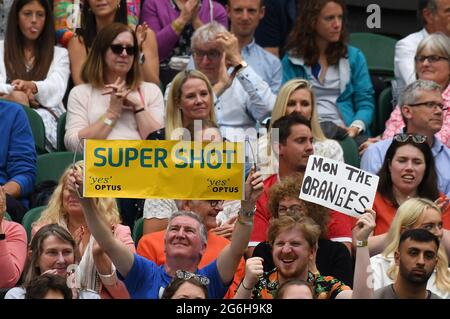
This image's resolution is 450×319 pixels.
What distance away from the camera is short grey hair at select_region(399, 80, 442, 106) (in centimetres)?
1041

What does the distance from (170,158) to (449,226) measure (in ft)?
7.46

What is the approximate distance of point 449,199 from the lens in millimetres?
9445

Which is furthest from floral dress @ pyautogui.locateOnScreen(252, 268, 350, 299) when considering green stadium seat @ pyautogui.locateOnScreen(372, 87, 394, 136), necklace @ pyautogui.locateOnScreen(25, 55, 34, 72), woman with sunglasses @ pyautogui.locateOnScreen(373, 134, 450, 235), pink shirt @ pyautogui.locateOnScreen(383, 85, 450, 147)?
green stadium seat @ pyautogui.locateOnScreen(372, 87, 394, 136)

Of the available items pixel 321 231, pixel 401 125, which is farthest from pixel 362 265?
pixel 401 125

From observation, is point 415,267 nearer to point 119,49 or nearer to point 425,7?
point 119,49

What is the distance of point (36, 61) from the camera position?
11086 millimetres

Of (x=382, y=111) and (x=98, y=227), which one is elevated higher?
(x=382, y=111)

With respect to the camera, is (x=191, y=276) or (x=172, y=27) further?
(x=172, y=27)

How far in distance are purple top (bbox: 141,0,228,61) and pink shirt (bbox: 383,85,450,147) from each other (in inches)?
75.8

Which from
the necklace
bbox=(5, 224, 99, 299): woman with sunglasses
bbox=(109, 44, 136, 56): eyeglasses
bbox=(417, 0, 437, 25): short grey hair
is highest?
bbox=(417, 0, 437, 25): short grey hair

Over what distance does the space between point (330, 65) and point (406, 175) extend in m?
2.34

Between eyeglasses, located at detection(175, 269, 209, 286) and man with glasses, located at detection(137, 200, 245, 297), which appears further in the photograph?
man with glasses, located at detection(137, 200, 245, 297)

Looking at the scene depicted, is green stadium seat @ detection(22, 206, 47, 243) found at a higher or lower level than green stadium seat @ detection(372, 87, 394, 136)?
lower

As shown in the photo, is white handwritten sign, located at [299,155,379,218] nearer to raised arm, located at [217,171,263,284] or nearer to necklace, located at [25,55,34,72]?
raised arm, located at [217,171,263,284]
